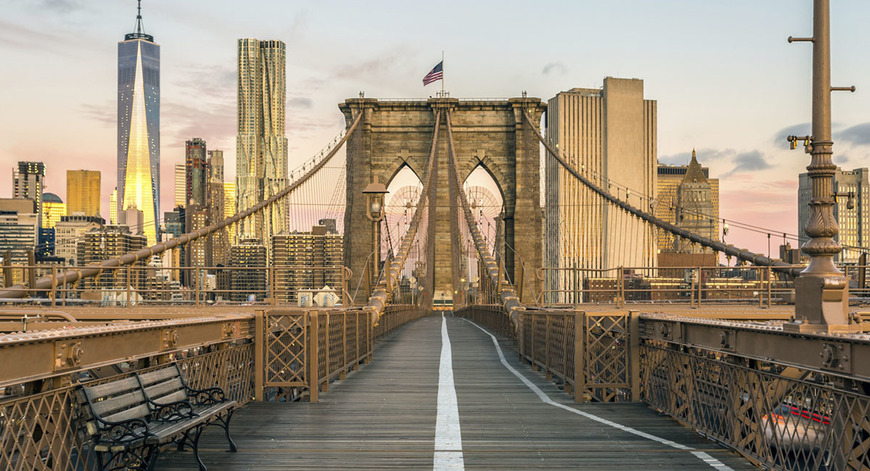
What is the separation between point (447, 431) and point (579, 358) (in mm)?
3217

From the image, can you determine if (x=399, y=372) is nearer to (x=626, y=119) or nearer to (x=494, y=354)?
(x=494, y=354)

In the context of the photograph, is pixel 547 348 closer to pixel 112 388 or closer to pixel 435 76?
pixel 112 388

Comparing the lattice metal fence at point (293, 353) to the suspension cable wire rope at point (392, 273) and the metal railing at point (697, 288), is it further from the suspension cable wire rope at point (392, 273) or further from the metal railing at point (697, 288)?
the metal railing at point (697, 288)

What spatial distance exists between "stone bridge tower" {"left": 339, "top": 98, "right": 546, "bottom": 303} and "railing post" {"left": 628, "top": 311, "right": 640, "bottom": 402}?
5174cm

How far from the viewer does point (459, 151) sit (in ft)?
218

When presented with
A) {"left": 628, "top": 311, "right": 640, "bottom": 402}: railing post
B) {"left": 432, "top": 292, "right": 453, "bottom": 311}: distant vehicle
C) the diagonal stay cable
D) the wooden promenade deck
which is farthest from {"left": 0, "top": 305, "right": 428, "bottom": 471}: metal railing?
{"left": 432, "top": 292, "right": 453, "bottom": 311}: distant vehicle

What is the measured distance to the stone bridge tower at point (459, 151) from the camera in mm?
64062

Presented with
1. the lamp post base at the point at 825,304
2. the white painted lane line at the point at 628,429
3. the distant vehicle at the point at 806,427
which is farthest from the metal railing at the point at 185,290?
the distant vehicle at the point at 806,427

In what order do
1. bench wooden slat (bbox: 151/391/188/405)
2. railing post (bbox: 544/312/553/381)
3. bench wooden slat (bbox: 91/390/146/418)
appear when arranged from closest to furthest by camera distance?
bench wooden slat (bbox: 91/390/146/418) → bench wooden slat (bbox: 151/391/188/405) → railing post (bbox: 544/312/553/381)

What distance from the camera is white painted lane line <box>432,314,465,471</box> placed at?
780 cm

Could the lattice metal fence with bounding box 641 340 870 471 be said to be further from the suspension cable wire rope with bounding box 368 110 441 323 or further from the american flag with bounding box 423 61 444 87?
the american flag with bounding box 423 61 444 87

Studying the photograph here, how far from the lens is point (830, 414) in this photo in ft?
20.5

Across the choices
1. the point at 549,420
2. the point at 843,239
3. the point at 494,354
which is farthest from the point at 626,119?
the point at 549,420

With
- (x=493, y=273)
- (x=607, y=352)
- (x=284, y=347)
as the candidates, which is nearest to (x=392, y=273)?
(x=493, y=273)
